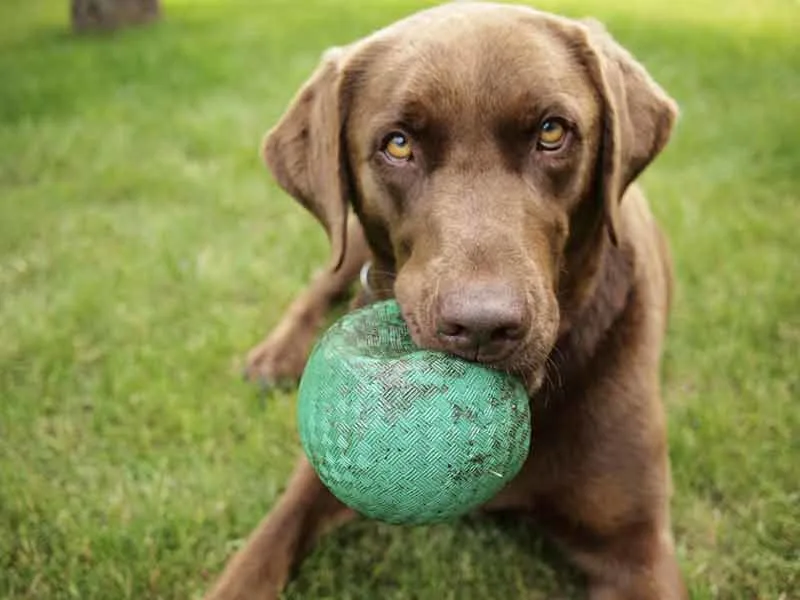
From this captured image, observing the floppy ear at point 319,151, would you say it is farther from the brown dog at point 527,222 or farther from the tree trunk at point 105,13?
the tree trunk at point 105,13

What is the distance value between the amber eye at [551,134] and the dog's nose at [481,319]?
1.78ft

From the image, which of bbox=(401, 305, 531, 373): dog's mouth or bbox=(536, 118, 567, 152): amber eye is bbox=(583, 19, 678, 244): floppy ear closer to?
bbox=(536, 118, 567, 152): amber eye

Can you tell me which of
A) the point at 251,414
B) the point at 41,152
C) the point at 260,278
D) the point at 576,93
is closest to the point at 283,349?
the point at 251,414

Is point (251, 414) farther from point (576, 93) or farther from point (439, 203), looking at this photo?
point (576, 93)

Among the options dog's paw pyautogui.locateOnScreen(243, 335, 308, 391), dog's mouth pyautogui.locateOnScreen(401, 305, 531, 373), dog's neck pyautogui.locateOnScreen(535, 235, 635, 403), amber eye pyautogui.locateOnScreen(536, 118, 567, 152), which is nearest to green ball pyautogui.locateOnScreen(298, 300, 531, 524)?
dog's mouth pyautogui.locateOnScreen(401, 305, 531, 373)

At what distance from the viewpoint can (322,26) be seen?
33.6 feet

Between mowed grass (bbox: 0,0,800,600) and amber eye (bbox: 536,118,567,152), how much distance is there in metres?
1.26

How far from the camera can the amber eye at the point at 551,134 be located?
8.35ft

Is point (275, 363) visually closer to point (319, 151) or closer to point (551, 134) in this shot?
point (319, 151)

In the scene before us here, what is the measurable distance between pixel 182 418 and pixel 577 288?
5.35 ft

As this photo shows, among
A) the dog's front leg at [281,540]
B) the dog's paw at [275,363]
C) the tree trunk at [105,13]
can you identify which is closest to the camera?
the dog's front leg at [281,540]

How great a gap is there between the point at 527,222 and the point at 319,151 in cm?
77

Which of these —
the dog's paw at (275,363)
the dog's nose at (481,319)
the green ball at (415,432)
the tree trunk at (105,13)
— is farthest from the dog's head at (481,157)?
the tree trunk at (105,13)

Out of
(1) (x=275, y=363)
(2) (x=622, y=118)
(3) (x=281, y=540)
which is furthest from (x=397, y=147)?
(1) (x=275, y=363)
